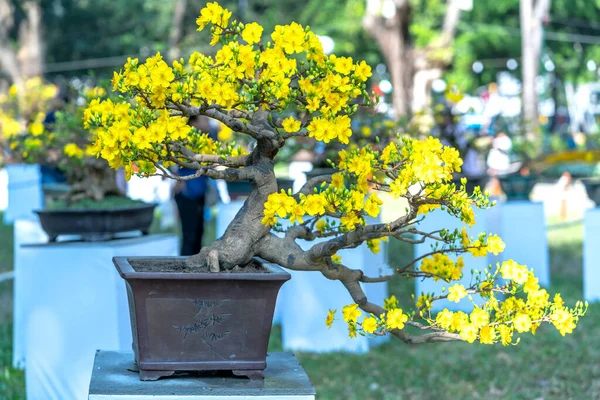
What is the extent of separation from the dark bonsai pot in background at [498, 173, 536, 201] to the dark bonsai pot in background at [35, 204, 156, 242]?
430cm

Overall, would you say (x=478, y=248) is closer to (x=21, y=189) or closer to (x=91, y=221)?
(x=91, y=221)

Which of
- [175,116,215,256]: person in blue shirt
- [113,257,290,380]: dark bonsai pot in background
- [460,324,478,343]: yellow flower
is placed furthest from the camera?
[175,116,215,256]: person in blue shirt

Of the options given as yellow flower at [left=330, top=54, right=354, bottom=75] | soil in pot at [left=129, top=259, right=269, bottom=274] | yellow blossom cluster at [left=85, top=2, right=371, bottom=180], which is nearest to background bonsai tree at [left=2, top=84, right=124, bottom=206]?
soil in pot at [left=129, top=259, right=269, bottom=274]

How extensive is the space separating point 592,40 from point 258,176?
28.2 m

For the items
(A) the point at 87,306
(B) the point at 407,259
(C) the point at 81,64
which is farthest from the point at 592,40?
(A) the point at 87,306

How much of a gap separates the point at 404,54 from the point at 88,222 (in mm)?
10321

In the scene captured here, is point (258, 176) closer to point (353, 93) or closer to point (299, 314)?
point (353, 93)

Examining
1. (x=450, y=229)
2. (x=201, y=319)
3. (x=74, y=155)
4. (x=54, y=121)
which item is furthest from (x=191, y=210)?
(x=201, y=319)

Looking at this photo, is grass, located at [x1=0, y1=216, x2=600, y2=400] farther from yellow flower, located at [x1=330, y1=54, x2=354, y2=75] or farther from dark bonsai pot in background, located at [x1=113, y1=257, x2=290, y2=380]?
yellow flower, located at [x1=330, y1=54, x2=354, y2=75]

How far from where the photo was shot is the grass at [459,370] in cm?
424

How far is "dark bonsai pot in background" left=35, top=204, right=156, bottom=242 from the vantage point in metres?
3.98

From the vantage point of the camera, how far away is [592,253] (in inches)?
265

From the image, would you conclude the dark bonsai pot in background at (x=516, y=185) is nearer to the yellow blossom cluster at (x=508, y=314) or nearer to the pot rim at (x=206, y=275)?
the yellow blossom cluster at (x=508, y=314)

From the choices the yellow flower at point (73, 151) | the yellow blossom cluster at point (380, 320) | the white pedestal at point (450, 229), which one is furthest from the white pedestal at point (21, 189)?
the yellow blossom cluster at point (380, 320)
